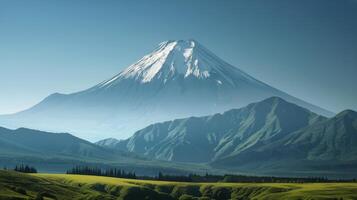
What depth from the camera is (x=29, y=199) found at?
171 m

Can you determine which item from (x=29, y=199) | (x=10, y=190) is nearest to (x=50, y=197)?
(x=10, y=190)

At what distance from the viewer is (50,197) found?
19975cm

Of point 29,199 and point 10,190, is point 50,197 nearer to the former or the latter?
point 10,190

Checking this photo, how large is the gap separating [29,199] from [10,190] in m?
22.9

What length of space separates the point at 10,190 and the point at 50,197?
14169mm

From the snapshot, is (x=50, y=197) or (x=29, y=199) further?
(x=50, y=197)

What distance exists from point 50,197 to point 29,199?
2866 centimetres

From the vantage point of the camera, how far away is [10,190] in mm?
191500

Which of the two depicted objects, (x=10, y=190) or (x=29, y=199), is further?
(x=10, y=190)
